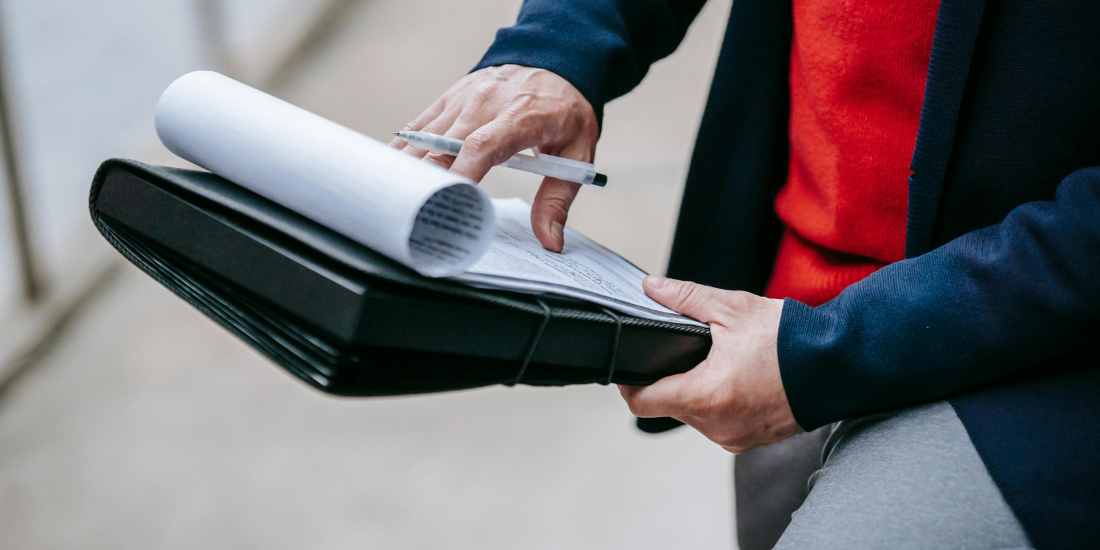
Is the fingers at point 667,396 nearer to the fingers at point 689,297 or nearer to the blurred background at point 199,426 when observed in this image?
the fingers at point 689,297

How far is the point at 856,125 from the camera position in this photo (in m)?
0.68

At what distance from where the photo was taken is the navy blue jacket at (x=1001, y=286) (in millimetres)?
512

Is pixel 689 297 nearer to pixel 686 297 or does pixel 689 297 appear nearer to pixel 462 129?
pixel 686 297

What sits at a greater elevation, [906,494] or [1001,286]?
[1001,286]

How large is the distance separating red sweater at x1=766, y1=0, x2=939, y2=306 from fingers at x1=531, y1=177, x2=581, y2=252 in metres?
0.24

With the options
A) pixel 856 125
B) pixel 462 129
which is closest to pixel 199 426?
pixel 462 129

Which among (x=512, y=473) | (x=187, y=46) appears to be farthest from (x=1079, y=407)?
(x=187, y=46)

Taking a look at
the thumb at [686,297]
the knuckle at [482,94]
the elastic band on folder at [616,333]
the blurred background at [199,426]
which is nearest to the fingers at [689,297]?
the thumb at [686,297]

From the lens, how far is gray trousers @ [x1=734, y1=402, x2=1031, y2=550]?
0.51 meters

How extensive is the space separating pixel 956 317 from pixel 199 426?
1523 mm

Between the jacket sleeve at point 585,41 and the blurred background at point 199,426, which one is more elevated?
the jacket sleeve at point 585,41

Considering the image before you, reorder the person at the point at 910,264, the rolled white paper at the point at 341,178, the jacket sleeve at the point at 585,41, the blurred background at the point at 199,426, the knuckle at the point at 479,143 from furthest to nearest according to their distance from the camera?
the blurred background at the point at 199,426 < the jacket sleeve at the point at 585,41 < the knuckle at the point at 479,143 < the person at the point at 910,264 < the rolled white paper at the point at 341,178

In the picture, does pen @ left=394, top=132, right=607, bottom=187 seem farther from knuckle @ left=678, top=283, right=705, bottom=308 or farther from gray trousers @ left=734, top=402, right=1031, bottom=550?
gray trousers @ left=734, top=402, right=1031, bottom=550

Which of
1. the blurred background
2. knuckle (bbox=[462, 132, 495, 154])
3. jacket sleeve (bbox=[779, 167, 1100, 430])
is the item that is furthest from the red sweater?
the blurred background
